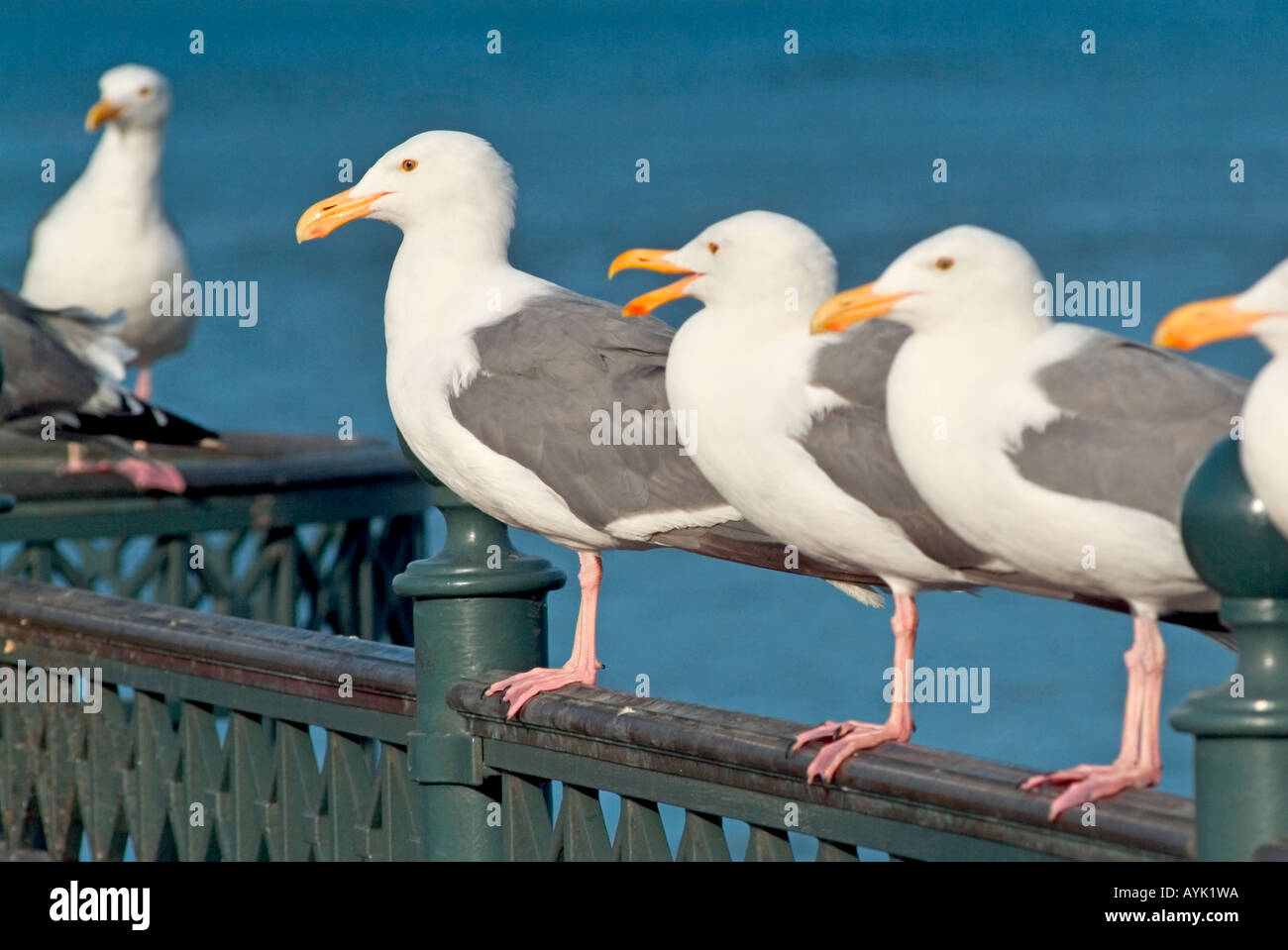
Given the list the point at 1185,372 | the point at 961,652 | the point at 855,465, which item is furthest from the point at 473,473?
the point at 961,652

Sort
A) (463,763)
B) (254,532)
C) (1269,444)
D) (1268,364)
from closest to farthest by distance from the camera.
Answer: (1269,444)
(1268,364)
(463,763)
(254,532)

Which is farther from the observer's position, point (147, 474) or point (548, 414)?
point (147, 474)

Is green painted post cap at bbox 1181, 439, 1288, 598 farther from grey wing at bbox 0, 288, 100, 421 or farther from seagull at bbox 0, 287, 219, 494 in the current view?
grey wing at bbox 0, 288, 100, 421

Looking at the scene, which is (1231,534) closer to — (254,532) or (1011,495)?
(1011,495)

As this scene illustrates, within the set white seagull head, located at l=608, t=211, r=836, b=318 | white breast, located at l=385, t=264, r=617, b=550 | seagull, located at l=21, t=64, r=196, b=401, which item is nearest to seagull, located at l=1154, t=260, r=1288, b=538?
white seagull head, located at l=608, t=211, r=836, b=318

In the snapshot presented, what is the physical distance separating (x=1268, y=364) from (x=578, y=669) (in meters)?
1.59

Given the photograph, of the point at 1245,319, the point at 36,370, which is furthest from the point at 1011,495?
the point at 36,370

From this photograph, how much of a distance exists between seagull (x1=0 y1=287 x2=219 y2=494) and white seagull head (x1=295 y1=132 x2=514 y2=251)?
236 cm

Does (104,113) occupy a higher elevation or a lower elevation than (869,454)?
higher

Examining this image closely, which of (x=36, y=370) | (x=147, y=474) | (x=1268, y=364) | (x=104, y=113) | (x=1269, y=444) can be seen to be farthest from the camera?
(x=104, y=113)

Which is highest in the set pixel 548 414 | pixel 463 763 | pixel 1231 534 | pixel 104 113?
pixel 104 113

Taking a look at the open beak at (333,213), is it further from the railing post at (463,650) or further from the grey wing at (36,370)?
the grey wing at (36,370)

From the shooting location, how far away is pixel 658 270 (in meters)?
A: 3.00

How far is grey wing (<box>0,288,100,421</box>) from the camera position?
6188 millimetres
